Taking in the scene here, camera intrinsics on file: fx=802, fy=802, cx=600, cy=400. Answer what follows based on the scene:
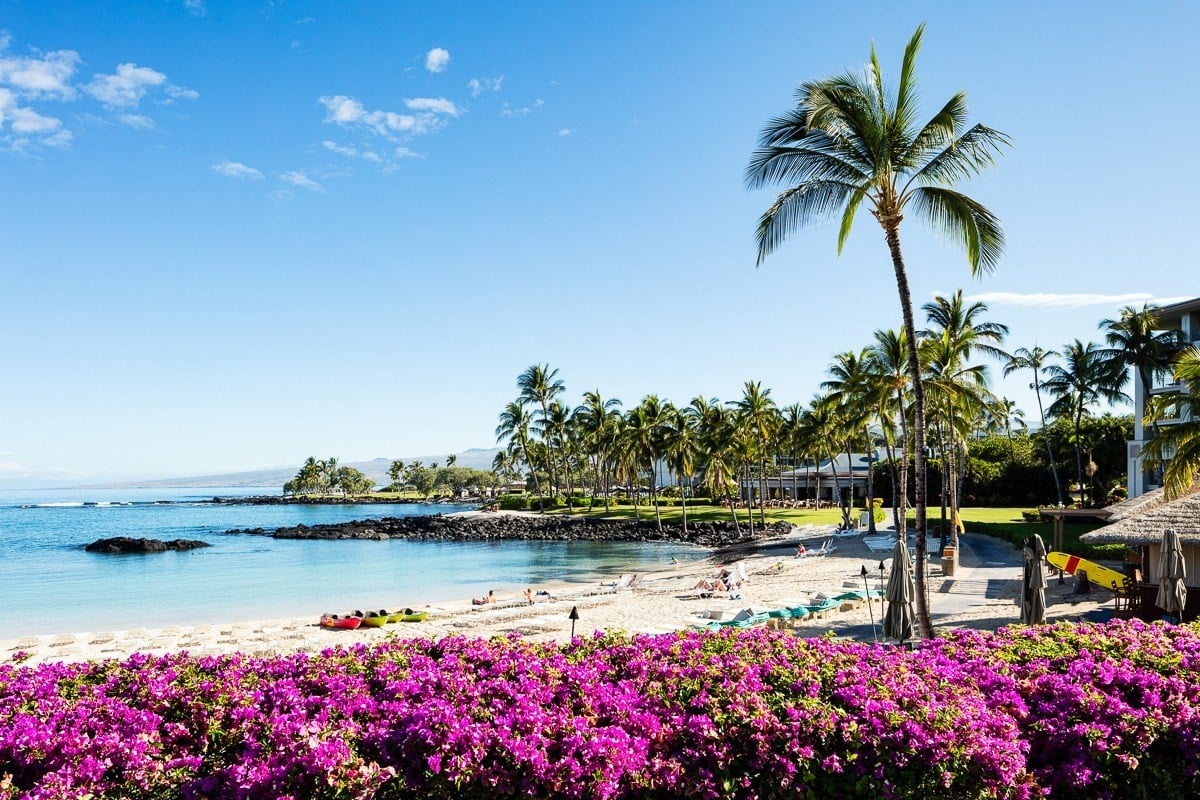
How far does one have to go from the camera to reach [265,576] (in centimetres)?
4091

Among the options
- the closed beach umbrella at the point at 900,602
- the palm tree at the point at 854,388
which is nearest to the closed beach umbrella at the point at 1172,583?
the closed beach umbrella at the point at 900,602

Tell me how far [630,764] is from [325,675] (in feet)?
8.60

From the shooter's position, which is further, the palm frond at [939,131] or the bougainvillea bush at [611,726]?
the palm frond at [939,131]

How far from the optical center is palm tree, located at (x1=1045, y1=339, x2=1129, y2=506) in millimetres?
48281

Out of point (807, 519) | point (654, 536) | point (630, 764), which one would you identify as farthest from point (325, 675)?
point (807, 519)

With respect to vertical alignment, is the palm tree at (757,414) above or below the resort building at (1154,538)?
above

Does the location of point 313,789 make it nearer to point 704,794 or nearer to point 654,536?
point 704,794

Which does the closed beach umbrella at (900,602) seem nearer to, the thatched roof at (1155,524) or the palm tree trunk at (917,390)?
the palm tree trunk at (917,390)

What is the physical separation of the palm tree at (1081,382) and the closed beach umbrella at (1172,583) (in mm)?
36739

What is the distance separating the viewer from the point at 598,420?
253 ft

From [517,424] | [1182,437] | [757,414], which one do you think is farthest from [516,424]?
[1182,437]

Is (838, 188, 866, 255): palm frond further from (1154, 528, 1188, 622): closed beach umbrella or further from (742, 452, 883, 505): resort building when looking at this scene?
(742, 452, 883, 505): resort building

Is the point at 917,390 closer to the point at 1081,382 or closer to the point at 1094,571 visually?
the point at 1094,571

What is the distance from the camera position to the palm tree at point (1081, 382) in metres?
48.3
